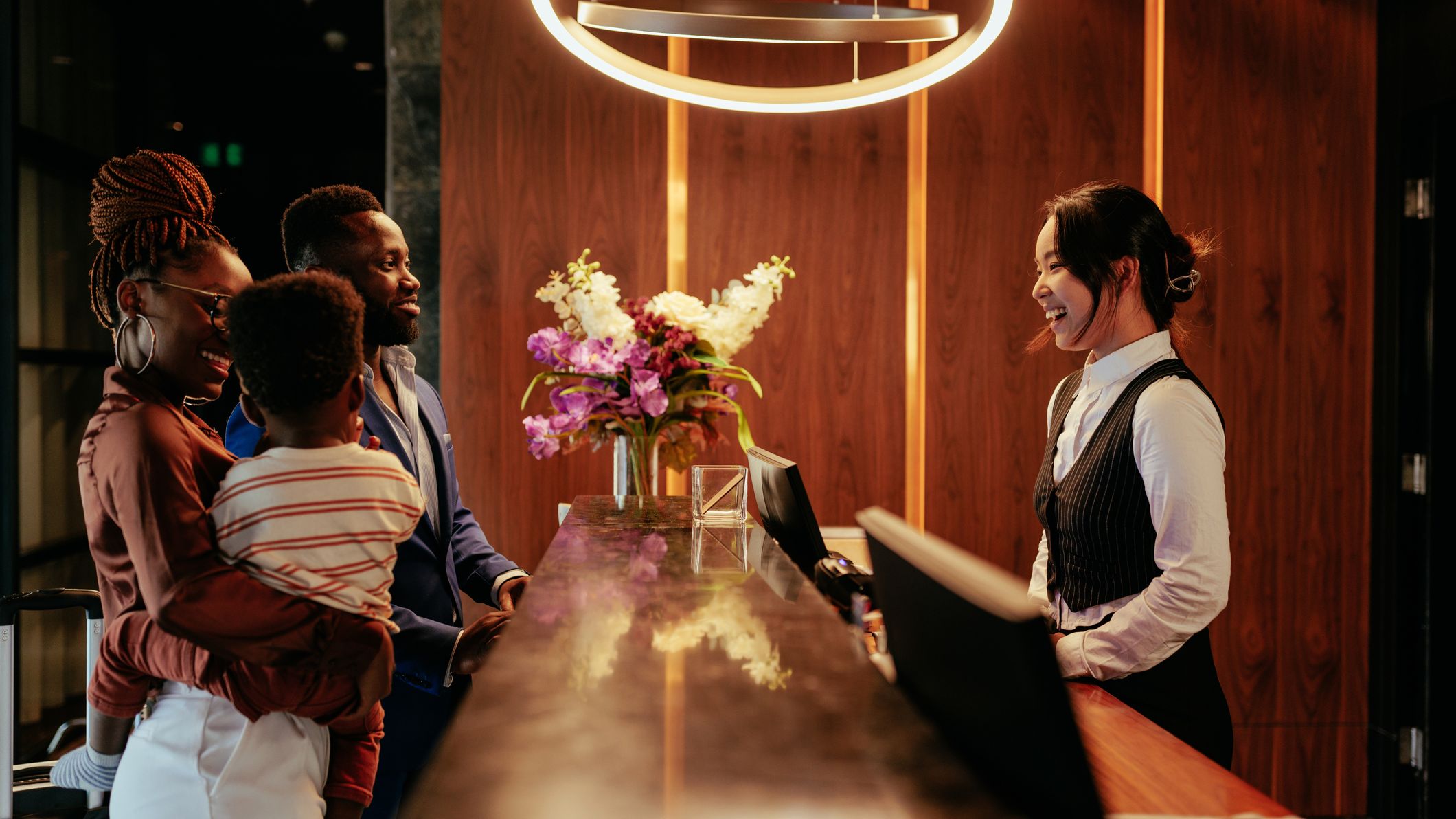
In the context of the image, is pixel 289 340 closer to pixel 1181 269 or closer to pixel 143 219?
pixel 143 219

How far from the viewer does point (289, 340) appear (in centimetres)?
89

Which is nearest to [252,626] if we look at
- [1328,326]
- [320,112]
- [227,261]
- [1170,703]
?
[227,261]

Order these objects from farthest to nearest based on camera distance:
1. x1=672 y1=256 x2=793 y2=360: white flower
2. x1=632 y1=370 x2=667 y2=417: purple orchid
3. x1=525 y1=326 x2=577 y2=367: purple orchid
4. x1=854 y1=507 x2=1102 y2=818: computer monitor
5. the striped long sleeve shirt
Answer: x1=672 y1=256 x2=793 y2=360: white flower < x1=525 y1=326 x2=577 y2=367: purple orchid < x1=632 y1=370 x2=667 y2=417: purple orchid < the striped long sleeve shirt < x1=854 y1=507 x2=1102 y2=818: computer monitor

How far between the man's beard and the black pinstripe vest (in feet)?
4.34

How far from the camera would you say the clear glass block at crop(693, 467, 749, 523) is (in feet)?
5.25

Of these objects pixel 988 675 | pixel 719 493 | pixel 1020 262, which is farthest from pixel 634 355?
pixel 1020 262

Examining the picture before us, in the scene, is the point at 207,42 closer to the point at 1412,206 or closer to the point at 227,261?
the point at 227,261

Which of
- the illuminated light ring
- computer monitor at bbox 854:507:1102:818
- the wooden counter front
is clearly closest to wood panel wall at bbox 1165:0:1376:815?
the illuminated light ring

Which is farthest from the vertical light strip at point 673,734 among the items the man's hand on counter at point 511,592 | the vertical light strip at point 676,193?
the vertical light strip at point 676,193

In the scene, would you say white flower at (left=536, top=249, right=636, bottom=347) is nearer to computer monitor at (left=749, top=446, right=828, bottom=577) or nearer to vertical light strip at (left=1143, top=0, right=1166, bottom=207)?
computer monitor at (left=749, top=446, right=828, bottom=577)

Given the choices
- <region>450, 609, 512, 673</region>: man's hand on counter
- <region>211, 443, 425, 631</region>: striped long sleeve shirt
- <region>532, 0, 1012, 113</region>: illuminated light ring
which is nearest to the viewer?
<region>211, 443, 425, 631</region>: striped long sleeve shirt

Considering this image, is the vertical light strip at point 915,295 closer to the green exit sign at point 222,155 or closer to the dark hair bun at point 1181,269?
the dark hair bun at point 1181,269

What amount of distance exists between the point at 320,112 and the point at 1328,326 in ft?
13.5

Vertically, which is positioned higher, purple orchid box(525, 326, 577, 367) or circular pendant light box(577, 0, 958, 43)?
circular pendant light box(577, 0, 958, 43)
